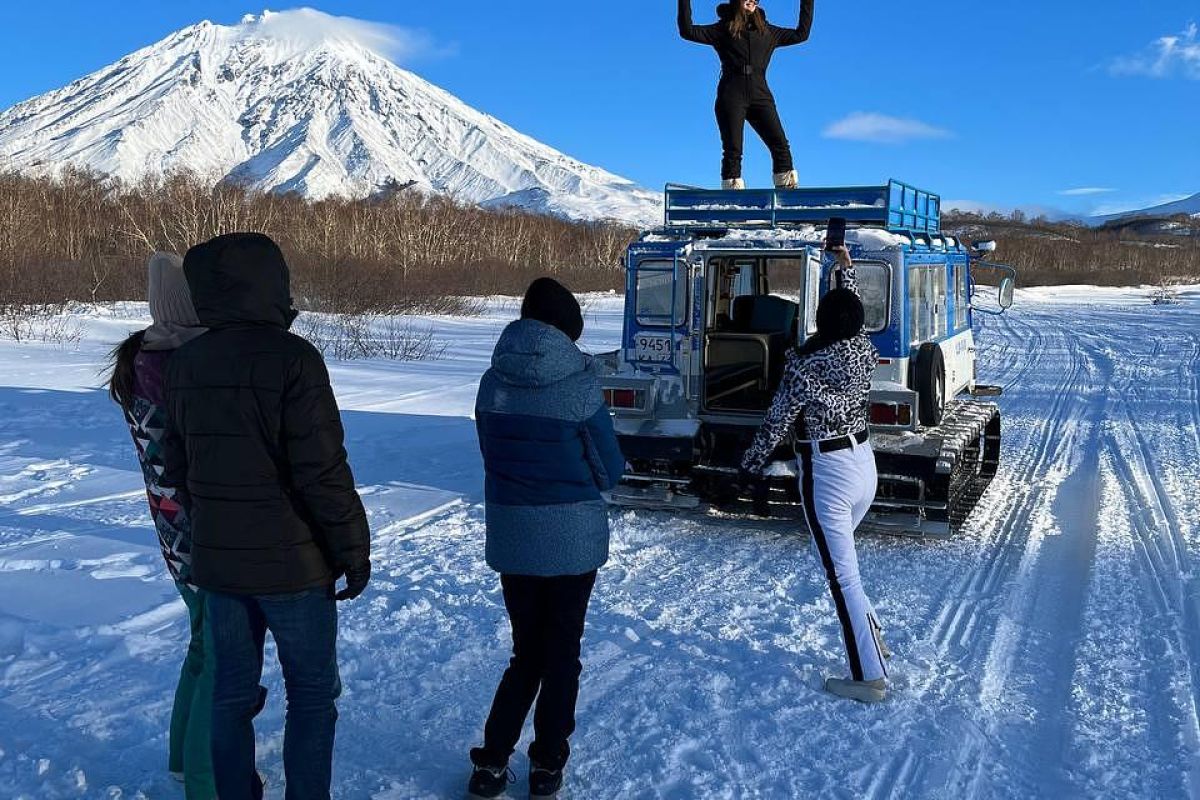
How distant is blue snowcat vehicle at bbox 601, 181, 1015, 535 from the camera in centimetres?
660

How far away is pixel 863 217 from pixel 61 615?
230 inches

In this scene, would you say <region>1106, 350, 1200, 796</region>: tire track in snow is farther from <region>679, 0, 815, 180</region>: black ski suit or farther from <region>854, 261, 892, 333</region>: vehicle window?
<region>679, 0, 815, 180</region>: black ski suit

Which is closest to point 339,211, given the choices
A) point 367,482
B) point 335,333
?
point 335,333

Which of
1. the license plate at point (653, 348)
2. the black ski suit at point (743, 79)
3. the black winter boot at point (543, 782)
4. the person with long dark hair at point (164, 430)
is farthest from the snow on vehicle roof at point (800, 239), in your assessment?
the person with long dark hair at point (164, 430)

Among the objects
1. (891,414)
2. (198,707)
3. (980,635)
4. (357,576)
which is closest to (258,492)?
(357,576)

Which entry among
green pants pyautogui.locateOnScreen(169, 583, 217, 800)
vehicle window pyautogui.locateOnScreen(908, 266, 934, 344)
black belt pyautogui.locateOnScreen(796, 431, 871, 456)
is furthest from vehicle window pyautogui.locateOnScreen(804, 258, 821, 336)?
green pants pyautogui.locateOnScreen(169, 583, 217, 800)

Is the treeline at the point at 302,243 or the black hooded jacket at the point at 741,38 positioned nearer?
the black hooded jacket at the point at 741,38

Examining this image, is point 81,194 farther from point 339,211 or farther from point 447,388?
point 447,388

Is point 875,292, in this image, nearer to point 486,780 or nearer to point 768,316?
point 768,316

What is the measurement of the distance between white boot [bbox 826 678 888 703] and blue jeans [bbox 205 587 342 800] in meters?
2.30

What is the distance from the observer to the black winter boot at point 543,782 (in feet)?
11.0

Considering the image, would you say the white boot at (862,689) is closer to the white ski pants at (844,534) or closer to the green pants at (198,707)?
the white ski pants at (844,534)

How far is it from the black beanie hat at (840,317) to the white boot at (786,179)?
4.11 meters

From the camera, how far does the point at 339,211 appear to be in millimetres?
58406
